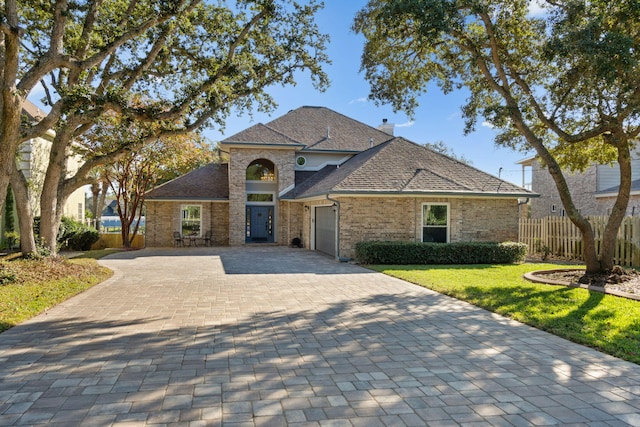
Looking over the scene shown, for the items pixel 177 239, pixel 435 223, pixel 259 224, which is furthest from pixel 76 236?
pixel 435 223

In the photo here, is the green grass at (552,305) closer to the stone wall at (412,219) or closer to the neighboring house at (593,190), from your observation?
the stone wall at (412,219)

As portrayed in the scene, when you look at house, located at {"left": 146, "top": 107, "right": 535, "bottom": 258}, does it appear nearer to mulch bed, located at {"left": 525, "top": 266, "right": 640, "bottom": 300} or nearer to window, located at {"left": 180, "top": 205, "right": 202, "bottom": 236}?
window, located at {"left": 180, "top": 205, "right": 202, "bottom": 236}

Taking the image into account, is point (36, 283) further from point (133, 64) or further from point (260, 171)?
point (260, 171)

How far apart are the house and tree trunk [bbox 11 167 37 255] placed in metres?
9.27

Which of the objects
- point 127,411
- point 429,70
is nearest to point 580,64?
point 429,70

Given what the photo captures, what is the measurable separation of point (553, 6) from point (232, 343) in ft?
36.2

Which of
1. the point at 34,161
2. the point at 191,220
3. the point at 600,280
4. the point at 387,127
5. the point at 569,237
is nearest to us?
the point at 600,280

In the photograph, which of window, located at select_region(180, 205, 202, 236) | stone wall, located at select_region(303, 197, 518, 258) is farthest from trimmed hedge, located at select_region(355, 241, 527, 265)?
window, located at select_region(180, 205, 202, 236)

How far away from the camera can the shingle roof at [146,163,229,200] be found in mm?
23953

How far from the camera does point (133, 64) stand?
45.5 ft

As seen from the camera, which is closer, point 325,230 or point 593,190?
point 325,230

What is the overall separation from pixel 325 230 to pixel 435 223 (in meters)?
4.95

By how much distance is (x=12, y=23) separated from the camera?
902 cm

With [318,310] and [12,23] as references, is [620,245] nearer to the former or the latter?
[318,310]
